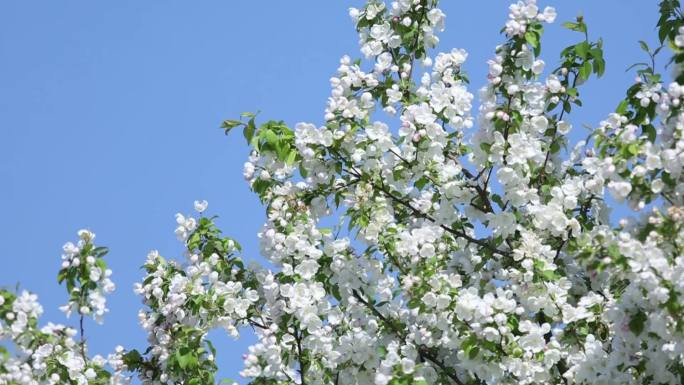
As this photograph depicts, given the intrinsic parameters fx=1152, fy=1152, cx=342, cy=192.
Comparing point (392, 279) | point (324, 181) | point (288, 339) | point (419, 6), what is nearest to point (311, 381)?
point (288, 339)

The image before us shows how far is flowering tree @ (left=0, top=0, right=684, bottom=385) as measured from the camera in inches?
279

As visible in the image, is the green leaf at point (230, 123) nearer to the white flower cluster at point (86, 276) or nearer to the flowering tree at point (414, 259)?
the flowering tree at point (414, 259)

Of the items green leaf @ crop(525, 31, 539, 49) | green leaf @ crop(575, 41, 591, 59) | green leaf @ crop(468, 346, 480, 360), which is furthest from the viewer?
green leaf @ crop(575, 41, 591, 59)

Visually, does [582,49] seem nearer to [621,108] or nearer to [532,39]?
[532,39]

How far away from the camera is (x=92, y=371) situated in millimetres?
7660

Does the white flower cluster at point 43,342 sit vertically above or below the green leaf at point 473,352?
above

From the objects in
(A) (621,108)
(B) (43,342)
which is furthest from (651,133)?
(B) (43,342)

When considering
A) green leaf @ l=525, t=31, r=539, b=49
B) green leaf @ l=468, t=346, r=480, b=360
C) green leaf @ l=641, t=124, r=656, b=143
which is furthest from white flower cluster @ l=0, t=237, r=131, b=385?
green leaf @ l=641, t=124, r=656, b=143

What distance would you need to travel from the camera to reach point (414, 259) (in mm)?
7488

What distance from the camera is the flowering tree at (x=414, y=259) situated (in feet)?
23.2

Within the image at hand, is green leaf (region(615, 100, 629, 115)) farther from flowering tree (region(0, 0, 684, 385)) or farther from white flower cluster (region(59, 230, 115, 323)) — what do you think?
white flower cluster (region(59, 230, 115, 323))

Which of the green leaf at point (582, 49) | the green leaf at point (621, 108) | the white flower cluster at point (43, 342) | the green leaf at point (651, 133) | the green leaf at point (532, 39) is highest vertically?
the green leaf at point (582, 49)

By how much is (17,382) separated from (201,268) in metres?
1.67

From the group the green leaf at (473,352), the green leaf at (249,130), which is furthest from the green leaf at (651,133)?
the green leaf at (249,130)
